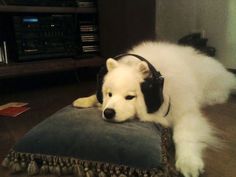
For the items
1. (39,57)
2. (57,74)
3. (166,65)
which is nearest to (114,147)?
(166,65)

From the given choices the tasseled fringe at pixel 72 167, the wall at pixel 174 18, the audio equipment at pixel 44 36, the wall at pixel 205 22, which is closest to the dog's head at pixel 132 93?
the tasseled fringe at pixel 72 167

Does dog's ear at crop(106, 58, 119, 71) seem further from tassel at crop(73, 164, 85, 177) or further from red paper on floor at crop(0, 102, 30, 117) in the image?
red paper on floor at crop(0, 102, 30, 117)

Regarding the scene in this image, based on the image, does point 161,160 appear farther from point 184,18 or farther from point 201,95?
point 184,18

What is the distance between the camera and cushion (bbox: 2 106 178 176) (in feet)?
3.21

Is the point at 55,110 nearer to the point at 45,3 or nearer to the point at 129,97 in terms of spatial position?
the point at 129,97

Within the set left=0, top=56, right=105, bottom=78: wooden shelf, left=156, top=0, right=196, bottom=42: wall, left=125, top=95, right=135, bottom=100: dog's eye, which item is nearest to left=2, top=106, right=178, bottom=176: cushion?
left=125, top=95, right=135, bottom=100: dog's eye

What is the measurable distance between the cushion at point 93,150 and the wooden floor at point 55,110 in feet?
0.42

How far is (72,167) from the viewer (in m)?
1.05

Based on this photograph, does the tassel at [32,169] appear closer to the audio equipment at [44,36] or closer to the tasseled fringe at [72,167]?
the tasseled fringe at [72,167]

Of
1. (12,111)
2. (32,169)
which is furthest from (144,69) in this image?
(12,111)

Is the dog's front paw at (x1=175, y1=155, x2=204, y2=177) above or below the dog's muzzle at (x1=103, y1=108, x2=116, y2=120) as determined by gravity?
below

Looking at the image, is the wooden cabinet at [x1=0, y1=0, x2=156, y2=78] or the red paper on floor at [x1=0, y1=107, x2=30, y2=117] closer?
the red paper on floor at [x1=0, y1=107, x2=30, y2=117]

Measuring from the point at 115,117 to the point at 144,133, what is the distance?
0.51ft

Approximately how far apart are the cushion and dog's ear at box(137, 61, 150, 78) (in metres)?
0.22
